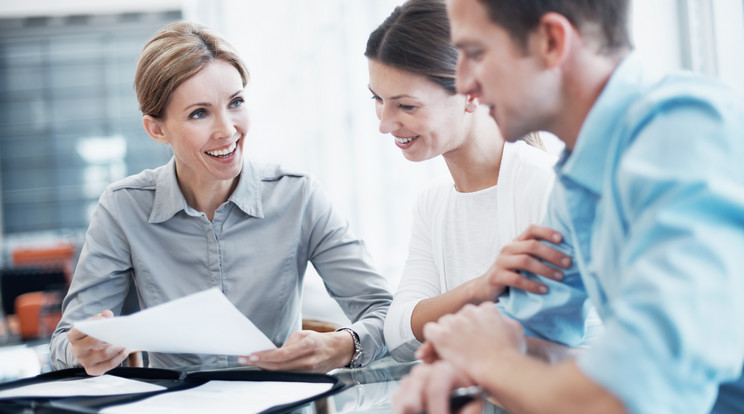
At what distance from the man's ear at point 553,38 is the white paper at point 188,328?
504 mm

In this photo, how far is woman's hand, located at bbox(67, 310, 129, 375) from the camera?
118 centimetres

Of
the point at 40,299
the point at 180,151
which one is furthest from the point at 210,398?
the point at 40,299

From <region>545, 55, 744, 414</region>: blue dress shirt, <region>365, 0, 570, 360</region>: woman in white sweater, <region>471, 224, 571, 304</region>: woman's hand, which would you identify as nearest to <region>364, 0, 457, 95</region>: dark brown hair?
<region>365, 0, 570, 360</region>: woman in white sweater

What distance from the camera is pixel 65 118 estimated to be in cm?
1048

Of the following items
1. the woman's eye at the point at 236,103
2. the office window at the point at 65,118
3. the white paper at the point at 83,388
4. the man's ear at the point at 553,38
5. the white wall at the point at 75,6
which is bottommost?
the white paper at the point at 83,388

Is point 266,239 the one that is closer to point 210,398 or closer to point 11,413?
point 210,398

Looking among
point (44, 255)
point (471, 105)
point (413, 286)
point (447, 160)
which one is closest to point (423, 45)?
point (471, 105)

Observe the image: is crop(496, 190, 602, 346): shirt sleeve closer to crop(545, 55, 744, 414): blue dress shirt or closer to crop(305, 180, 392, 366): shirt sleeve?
crop(545, 55, 744, 414): blue dress shirt

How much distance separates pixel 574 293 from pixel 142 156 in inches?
417

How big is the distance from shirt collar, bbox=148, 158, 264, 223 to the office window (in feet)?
30.0

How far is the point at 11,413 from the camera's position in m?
0.88

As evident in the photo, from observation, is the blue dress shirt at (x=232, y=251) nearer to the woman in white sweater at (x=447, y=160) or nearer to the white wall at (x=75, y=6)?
the woman in white sweater at (x=447, y=160)

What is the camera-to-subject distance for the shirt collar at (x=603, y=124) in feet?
2.31

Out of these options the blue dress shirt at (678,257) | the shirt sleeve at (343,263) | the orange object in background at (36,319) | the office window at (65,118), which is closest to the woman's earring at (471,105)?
the shirt sleeve at (343,263)
